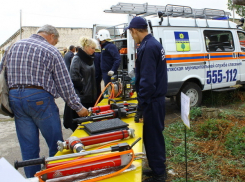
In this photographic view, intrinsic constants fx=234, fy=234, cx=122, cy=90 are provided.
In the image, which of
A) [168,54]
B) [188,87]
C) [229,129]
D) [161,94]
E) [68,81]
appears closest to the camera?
[68,81]

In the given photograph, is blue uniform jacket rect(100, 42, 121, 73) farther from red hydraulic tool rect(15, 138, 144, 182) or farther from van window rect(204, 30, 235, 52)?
red hydraulic tool rect(15, 138, 144, 182)

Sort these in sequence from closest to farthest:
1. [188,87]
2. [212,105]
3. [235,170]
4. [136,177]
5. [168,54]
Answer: [136,177] < [235,170] < [168,54] < [188,87] < [212,105]

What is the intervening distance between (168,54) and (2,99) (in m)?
4.20

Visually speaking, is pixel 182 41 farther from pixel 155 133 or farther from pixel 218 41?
pixel 155 133

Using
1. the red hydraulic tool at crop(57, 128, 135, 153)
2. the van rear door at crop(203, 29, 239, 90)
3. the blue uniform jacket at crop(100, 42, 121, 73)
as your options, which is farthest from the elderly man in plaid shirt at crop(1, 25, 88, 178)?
the van rear door at crop(203, 29, 239, 90)

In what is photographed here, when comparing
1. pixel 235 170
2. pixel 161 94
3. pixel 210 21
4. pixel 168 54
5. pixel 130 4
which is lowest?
pixel 235 170

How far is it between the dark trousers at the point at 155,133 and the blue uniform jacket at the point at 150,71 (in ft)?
0.31

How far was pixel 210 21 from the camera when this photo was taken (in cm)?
652

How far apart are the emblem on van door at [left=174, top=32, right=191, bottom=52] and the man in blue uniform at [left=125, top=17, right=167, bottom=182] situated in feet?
10.7

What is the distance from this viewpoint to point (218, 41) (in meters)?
6.64

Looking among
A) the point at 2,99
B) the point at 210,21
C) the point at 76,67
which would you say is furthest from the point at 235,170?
the point at 210,21

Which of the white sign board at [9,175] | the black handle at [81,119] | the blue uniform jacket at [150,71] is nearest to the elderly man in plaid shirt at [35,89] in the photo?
the black handle at [81,119]

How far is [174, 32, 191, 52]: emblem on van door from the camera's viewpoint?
5.81 meters

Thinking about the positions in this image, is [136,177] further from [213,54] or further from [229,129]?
[213,54]
